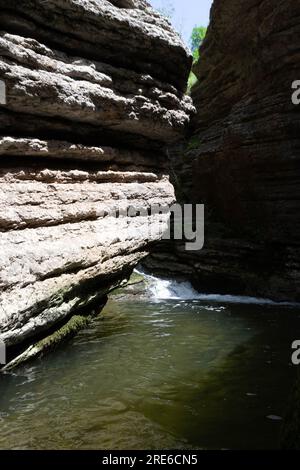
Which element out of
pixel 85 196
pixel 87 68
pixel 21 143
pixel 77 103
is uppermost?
pixel 87 68

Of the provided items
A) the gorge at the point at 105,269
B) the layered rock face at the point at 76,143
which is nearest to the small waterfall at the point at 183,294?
the gorge at the point at 105,269

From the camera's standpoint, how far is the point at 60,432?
523 centimetres

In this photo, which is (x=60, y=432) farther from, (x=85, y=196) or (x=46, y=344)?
(x=85, y=196)

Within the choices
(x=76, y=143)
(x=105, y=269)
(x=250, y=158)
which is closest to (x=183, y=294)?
(x=250, y=158)

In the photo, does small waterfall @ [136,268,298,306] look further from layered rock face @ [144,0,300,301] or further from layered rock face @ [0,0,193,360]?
layered rock face @ [0,0,193,360]

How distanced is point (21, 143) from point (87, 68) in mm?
2083

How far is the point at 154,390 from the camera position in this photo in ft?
21.5

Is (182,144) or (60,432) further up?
(182,144)

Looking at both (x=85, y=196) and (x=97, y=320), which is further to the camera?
(x=97, y=320)

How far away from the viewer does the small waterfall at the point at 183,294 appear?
14.7 meters

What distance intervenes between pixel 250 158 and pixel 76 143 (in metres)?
9.28
